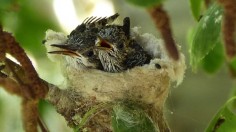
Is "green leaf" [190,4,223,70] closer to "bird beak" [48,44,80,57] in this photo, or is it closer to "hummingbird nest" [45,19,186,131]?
"hummingbird nest" [45,19,186,131]

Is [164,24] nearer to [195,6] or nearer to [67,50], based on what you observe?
[195,6]

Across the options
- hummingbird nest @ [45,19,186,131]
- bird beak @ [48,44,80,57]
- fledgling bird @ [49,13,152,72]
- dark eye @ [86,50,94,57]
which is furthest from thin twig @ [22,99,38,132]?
dark eye @ [86,50,94,57]

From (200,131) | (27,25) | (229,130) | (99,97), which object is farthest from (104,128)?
(200,131)

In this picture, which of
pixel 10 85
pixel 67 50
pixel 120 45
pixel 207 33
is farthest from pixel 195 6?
pixel 120 45

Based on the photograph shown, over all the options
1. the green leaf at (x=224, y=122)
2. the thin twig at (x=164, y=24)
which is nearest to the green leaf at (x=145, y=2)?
the thin twig at (x=164, y=24)

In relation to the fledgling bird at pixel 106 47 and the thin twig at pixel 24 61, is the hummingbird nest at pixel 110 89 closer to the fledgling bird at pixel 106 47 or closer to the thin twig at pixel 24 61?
the fledgling bird at pixel 106 47

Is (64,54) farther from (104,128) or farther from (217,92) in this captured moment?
(217,92)
